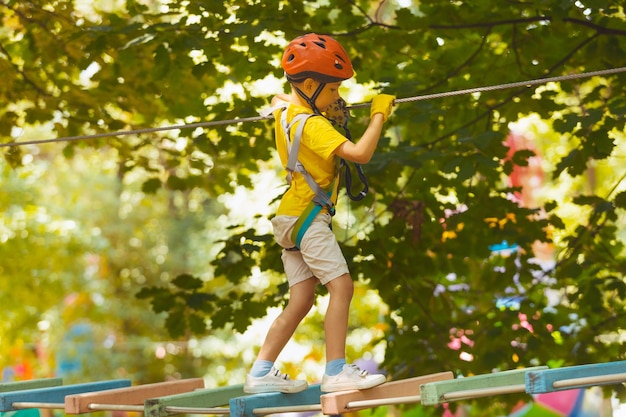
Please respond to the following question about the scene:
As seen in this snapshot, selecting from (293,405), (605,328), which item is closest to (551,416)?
(605,328)

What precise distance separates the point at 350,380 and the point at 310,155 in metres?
0.90

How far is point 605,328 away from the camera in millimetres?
6438

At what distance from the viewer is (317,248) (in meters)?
3.78

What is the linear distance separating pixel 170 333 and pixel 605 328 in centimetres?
292

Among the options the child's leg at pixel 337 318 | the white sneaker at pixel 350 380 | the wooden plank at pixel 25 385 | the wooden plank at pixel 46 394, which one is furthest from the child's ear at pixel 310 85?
the wooden plank at pixel 25 385

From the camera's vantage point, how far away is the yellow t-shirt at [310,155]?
3680mm

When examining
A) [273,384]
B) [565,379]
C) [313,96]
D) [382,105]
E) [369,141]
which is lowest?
[565,379]

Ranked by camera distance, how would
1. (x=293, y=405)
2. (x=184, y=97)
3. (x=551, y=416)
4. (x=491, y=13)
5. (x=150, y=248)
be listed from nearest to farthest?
1. (x=293, y=405)
2. (x=491, y=13)
3. (x=184, y=97)
4. (x=551, y=416)
5. (x=150, y=248)

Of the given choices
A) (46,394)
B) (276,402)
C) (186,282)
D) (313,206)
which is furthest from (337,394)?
(186,282)

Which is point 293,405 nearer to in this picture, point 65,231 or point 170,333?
point 170,333

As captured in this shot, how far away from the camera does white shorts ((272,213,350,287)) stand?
376cm

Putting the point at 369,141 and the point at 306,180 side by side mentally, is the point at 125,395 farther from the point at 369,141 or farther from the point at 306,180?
the point at 369,141

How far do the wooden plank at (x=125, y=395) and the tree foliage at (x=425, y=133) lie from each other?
1.27 m

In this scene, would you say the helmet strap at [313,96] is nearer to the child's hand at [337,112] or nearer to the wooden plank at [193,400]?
the child's hand at [337,112]
